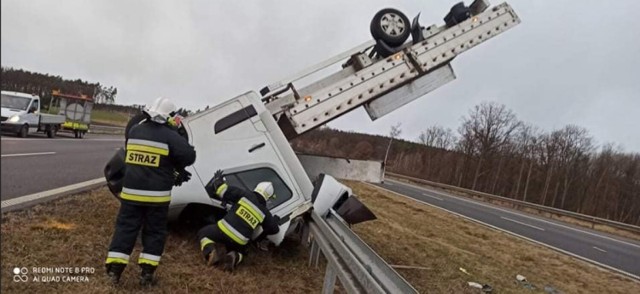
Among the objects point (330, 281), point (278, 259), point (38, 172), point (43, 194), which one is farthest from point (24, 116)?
point (330, 281)

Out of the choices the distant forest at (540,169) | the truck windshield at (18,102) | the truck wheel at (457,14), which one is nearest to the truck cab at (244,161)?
the truck wheel at (457,14)

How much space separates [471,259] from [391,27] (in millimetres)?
4169

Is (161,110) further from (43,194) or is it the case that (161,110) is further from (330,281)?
(43,194)

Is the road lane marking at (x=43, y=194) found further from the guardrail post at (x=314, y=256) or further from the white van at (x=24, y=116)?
the white van at (x=24, y=116)

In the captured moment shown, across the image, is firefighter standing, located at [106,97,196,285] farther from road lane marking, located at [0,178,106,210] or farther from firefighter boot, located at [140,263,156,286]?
road lane marking, located at [0,178,106,210]

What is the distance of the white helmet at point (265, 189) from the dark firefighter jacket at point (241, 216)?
0.09 metres

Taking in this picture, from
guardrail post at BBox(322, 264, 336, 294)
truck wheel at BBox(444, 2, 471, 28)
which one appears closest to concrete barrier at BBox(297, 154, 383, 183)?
truck wheel at BBox(444, 2, 471, 28)

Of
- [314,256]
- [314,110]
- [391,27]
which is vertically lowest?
[314,256]

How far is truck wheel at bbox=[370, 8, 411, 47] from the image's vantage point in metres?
6.36

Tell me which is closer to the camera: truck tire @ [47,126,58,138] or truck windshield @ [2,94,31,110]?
truck windshield @ [2,94,31,110]

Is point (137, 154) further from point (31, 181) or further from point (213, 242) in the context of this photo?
point (31, 181)

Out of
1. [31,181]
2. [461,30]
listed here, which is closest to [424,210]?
[461,30]

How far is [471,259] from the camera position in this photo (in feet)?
25.4

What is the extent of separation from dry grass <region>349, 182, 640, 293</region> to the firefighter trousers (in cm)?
338
